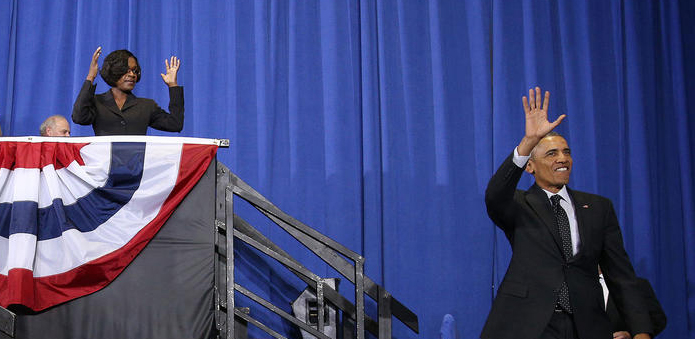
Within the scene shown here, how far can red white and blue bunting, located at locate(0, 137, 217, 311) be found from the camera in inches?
130

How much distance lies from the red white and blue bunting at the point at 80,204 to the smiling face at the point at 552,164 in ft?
5.40

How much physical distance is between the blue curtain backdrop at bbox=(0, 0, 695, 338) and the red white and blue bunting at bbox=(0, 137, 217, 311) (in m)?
1.46

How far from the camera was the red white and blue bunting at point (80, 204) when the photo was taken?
329cm

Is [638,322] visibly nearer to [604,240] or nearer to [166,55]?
[604,240]

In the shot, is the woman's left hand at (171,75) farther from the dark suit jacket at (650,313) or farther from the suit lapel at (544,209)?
the dark suit jacket at (650,313)

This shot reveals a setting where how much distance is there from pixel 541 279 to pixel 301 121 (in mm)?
2828

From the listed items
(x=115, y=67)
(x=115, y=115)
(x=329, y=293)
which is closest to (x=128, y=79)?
(x=115, y=67)

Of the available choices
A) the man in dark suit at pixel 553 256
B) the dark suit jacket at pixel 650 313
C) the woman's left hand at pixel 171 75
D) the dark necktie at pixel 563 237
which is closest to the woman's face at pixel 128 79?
the woman's left hand at pixel 171 75

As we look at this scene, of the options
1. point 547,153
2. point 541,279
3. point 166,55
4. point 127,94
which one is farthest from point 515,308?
point 166,55

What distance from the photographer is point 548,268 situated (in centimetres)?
269

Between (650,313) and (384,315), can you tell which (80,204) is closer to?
(384,315)

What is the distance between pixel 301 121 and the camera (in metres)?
5.18

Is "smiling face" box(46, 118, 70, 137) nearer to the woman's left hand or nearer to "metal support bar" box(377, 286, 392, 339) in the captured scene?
the woman's left hand

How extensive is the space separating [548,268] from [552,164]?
1.47 feet
